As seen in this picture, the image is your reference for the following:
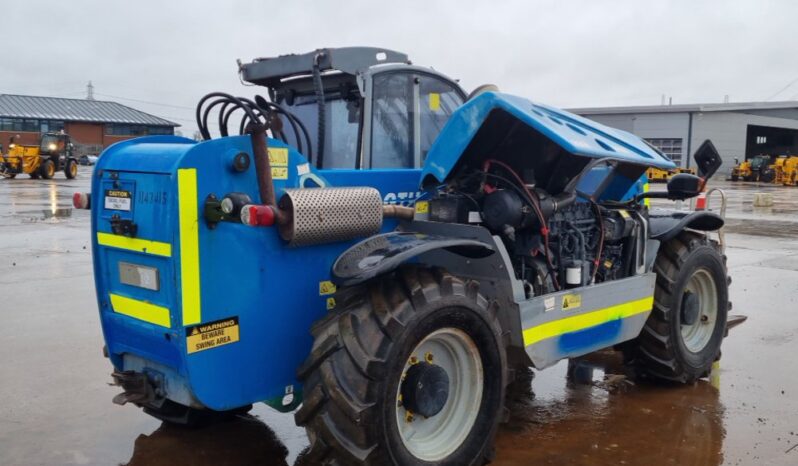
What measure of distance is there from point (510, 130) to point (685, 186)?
1.75 m

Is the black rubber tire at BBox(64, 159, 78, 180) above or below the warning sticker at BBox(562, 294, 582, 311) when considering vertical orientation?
above

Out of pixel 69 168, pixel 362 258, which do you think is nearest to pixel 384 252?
pixel 362 258

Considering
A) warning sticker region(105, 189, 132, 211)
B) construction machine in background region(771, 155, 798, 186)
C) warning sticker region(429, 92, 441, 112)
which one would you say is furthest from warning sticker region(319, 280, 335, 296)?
construction machine in background region(771, 155, 798, 186)

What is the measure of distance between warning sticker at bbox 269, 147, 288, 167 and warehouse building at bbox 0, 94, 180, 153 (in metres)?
63.8

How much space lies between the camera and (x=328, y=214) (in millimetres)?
3449

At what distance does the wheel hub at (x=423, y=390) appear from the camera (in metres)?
3.51

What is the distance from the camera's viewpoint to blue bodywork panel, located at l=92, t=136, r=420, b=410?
3234 mm

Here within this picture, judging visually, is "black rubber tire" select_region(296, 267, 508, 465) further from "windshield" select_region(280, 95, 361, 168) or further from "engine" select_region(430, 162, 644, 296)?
"windshield" select_region(280, 95, 361, 168)

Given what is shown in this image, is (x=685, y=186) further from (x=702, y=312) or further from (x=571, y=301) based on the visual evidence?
(x=571, y=301)

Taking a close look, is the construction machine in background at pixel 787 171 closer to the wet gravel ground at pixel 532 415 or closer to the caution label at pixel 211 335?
the wet gravel ground at pixel 532 415

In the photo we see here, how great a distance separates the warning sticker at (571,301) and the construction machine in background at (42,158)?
35650mm

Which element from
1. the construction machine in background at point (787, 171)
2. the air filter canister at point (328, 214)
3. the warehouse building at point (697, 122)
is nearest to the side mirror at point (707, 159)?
the air filter canister at point (328, 214)

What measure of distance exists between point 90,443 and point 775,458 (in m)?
3.99

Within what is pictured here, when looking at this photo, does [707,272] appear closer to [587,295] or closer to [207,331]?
[587,295]
